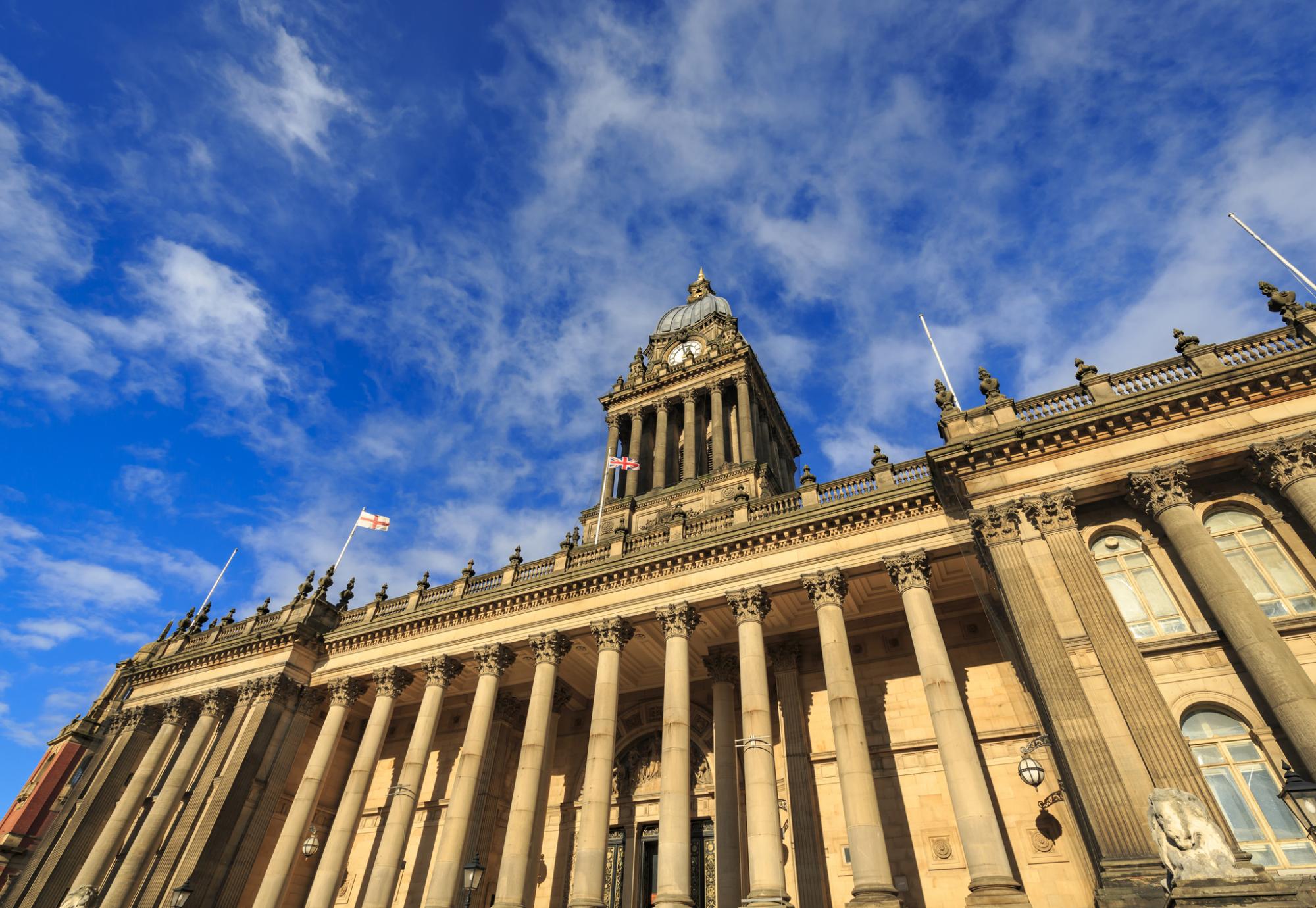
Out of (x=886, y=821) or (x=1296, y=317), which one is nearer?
(x=1296, y=317)

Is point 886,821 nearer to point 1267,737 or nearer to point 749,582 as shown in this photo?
point 749,582

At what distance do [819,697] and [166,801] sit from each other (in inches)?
1051

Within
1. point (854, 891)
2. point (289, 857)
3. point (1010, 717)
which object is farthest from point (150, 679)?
point (1010, 717)

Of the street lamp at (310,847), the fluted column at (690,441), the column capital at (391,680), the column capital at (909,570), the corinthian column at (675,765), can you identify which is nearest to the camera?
the corinthian column at (675,765)

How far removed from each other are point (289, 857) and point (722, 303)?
4248 cm

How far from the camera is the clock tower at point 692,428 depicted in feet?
122

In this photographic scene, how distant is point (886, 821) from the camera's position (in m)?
21.3

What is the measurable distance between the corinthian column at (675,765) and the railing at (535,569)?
639 centimetres

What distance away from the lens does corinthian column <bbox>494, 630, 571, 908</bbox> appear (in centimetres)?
2084

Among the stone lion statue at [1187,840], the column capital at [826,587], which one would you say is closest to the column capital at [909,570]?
the column capital at [826,587]

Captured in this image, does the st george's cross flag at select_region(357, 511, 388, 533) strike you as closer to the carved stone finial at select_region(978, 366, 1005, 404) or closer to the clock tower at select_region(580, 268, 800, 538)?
the clock tower at select_region(580, 268, 800, 538)

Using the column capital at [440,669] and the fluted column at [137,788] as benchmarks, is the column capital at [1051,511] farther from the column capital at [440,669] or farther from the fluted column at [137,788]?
the fluted column at [137,788]

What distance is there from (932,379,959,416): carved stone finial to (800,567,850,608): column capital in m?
6.34

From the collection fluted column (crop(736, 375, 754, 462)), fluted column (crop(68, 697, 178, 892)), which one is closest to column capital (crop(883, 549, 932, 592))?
fluted column (crop(736, 375, 754, 462))
